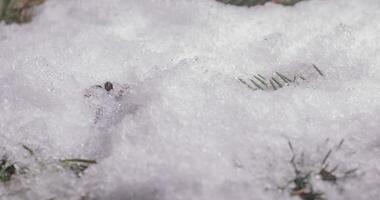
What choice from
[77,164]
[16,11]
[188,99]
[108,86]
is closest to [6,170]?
[77,164]

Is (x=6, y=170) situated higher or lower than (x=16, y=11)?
lower

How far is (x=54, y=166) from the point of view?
1.25 m

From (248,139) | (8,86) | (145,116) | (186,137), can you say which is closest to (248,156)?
(248,139)

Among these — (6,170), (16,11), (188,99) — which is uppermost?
(16,11)

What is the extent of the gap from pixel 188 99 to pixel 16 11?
2.62ft

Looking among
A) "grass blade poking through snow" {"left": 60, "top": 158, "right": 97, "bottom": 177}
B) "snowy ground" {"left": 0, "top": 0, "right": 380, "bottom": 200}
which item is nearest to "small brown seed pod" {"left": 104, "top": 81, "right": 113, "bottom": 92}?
"snowy ground" {"left": 0, "top": 0, "right": 380, "bottom": 200}

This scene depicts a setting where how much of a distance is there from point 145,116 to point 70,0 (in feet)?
2.60

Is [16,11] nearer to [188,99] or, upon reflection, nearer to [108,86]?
[108,86]

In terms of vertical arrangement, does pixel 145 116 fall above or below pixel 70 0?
below

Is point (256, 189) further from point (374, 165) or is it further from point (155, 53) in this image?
point (155, 53)

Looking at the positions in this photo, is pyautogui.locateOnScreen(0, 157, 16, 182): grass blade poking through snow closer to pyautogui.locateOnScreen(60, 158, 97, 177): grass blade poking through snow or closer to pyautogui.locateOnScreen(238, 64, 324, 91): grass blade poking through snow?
pyautogui.locateOnScreen(60, 158, 97, 177): grass blade poking through snow

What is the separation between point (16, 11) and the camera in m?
1.78

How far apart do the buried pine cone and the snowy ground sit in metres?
0.03

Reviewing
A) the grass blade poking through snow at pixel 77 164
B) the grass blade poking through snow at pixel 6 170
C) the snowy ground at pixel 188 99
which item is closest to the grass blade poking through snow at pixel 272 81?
the snowy ground at pixel 188 99
